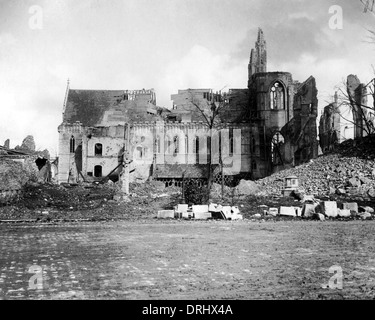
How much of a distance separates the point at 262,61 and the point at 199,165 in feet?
72.1

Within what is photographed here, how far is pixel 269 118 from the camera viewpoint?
182 ft

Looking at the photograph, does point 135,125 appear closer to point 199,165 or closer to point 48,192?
point 199,165

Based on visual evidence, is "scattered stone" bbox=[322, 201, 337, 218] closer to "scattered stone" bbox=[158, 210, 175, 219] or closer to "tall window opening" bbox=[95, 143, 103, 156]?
"scattered stone" bbox=[158, 210, 175, 219]

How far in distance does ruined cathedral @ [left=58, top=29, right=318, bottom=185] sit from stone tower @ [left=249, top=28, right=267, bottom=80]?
343 inches

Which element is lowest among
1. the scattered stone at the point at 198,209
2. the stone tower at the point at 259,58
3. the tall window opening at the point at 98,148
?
the scattered stone at the point at 198,209

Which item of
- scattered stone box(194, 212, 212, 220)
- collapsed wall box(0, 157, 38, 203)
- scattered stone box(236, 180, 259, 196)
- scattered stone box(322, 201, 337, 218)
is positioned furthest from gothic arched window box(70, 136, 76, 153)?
scattered stone box(322, 201, 337, 218)

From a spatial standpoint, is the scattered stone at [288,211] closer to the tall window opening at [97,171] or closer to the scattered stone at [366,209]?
the scattered stone at [366,209]

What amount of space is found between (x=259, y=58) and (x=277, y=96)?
13.1 metres

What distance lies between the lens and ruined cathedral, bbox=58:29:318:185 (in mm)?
51094

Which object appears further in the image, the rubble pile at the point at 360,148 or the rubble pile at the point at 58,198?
the rubble pile at the point at 360,148

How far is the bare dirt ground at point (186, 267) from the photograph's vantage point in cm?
564

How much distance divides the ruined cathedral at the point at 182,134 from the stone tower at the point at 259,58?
8716 millimetres

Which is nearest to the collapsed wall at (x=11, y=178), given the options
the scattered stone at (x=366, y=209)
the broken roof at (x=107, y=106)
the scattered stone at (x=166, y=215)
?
the scattered stone at (x=166, y=215)
